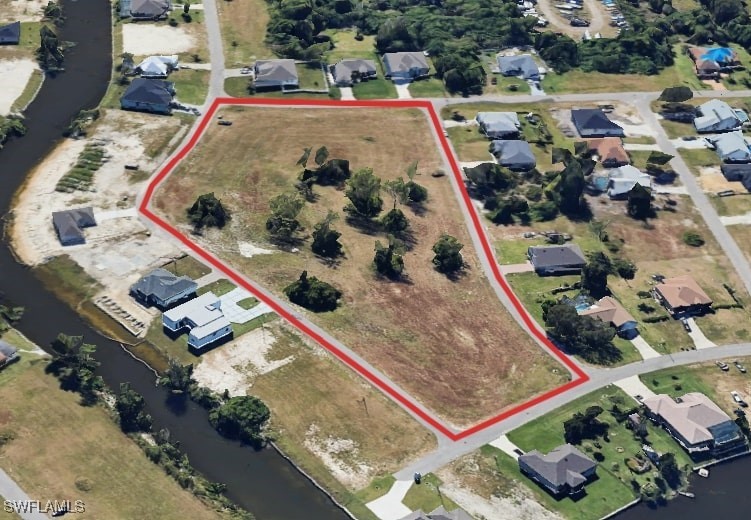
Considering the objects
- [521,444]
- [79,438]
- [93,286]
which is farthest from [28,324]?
[521,444]

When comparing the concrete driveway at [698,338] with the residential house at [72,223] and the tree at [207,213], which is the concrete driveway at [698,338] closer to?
the tree at [207,213]

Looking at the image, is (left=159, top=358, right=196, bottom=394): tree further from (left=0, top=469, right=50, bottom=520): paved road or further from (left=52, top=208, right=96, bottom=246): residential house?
(left=52, top=208, right=96, bottom=246): residential house

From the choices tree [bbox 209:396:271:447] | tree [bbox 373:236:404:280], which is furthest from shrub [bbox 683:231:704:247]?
tree [bbox 209:396:271:447]

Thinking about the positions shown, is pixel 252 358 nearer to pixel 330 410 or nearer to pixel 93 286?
pixel 330 410

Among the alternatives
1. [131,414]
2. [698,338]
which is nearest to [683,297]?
[698,338]

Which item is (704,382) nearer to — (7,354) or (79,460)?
(79,460)

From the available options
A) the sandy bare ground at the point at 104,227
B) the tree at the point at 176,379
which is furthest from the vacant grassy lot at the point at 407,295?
the tree at the point at 176,379
